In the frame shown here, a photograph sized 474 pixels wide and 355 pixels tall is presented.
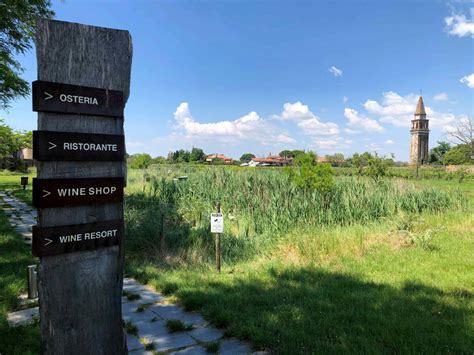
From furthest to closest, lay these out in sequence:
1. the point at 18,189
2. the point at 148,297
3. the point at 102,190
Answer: the point at 18,189
the point at 148,297
the point at 102,190

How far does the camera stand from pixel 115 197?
7.93 feet

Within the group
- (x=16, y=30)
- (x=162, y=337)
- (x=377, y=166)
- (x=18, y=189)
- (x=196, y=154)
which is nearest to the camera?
(x=162, y=337)

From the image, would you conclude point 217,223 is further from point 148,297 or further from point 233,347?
point 233,347

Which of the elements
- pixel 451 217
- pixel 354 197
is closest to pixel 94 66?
pixel 354 197

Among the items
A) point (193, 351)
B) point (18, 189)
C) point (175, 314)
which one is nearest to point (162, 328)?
point (175, 314)

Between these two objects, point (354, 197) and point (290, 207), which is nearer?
point (290, 207)

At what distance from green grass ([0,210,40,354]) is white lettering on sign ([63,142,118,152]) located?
6.59ft

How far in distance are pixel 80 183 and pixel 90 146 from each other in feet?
0.76

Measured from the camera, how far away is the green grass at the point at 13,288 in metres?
3.31

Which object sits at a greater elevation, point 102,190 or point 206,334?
point 102,190

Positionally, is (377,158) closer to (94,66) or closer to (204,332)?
(204,332)

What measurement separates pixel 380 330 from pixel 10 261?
5.44m

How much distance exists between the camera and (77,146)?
2262mm

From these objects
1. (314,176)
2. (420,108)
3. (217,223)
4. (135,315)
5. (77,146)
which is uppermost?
(420,108)
